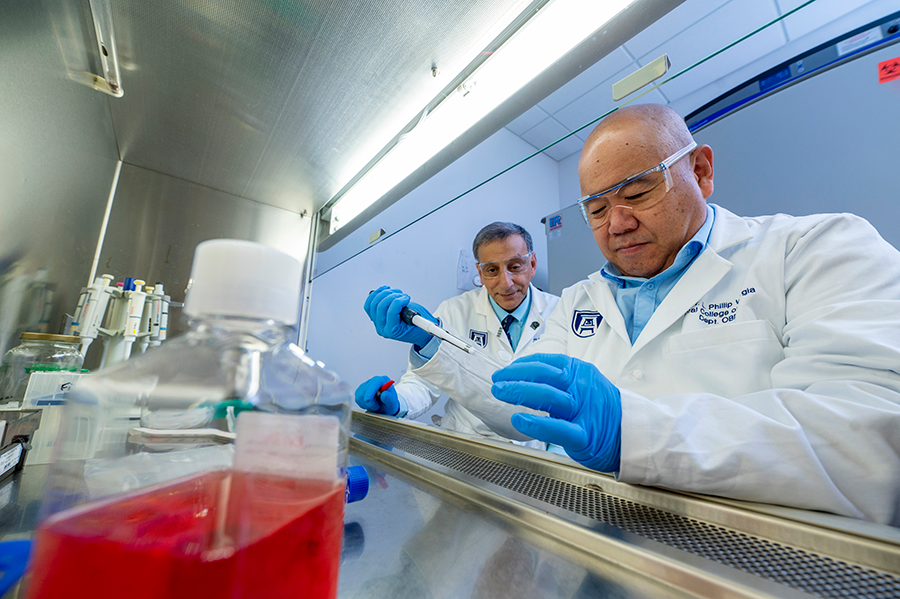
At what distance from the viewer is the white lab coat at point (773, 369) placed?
49 centimetres

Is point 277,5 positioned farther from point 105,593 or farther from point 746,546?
point 746,546

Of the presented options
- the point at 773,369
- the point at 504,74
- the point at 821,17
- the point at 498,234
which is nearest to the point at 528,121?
the point at 498,234

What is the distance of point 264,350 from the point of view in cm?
34

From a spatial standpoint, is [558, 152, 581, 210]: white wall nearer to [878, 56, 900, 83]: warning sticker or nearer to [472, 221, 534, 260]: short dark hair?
[472, 221, 534, 260]: short dark hair

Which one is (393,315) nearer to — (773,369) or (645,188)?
(645,188)

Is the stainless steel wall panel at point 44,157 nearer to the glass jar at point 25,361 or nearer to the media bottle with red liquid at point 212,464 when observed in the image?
the glass jar at point 25,361

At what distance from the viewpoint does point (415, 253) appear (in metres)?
2.61

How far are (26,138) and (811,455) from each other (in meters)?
1.70

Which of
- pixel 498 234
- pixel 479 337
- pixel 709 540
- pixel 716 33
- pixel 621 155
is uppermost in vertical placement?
pixel 498 234

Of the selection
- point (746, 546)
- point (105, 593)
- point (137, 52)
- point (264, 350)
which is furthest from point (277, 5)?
point (746, 546)

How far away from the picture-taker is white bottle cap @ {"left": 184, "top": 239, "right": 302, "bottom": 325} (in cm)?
27

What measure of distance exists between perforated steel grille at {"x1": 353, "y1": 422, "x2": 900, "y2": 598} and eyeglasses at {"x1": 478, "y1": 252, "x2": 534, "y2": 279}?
59.5 inches

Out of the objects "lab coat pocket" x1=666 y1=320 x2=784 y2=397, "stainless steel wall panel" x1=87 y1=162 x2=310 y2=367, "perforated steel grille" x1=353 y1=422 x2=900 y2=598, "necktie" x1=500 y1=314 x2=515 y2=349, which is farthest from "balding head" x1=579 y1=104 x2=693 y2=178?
"stainless steel wall panel" x1=87 y1=162 x2=310 y2=367

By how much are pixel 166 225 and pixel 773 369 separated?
2.22 metres
